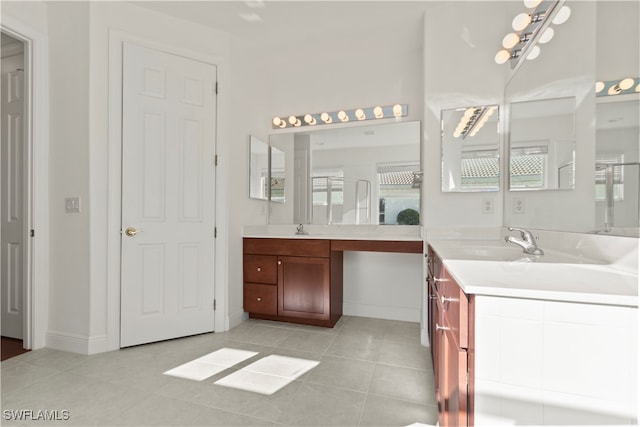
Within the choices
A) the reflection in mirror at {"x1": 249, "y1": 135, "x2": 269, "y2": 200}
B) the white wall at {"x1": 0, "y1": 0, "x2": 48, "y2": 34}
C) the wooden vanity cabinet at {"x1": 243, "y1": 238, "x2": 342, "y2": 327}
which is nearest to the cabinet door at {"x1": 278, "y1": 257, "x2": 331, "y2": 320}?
the wooden vanity cabinet at {"x1": 243, "y1": 238, "x2": 342, "y2": 327}

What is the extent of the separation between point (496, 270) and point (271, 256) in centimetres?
210

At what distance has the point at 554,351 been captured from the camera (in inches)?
25.4

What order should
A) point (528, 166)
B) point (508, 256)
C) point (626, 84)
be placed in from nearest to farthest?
point (626, 84), point (508, 256), point (528, 166)

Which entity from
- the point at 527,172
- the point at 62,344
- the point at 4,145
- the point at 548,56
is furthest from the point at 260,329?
the point at 548,56

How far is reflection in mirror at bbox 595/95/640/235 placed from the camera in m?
0.96

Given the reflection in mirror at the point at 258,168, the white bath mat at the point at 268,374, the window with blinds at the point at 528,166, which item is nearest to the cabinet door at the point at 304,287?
the white bath mat at the point at 268,374

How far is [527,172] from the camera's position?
6.15ft

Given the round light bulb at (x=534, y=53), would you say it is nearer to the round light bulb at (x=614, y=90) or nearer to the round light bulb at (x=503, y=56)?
the round light bulb at (x=503, y=56)

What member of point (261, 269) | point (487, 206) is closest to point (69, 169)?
point (261, 269)

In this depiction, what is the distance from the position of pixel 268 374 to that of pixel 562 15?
2.58 meters

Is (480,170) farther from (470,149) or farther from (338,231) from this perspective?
(338,231)

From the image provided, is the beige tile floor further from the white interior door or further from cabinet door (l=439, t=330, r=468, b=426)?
cabinet door (l=439, t=330, r=468, b=426)

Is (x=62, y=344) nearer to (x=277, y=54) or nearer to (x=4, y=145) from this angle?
(x=4, y=145)

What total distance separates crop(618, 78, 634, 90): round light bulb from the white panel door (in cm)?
372
